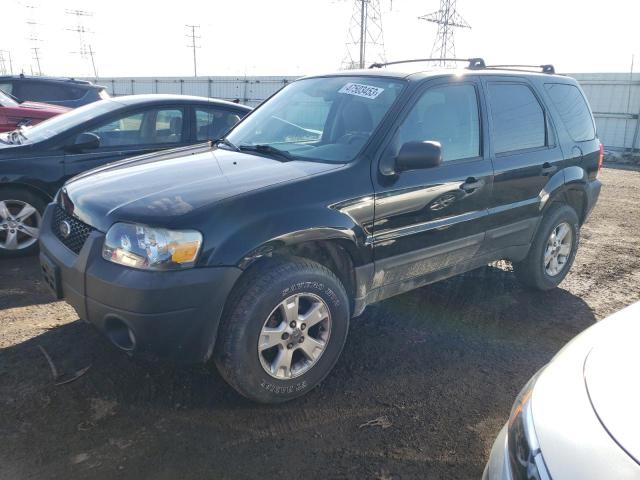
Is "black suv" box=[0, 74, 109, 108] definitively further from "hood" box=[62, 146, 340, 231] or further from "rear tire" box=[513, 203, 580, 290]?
"rear tire" box=[513, 203, 580, 290]

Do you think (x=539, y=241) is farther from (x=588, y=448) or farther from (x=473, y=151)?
(x=588, y=448)

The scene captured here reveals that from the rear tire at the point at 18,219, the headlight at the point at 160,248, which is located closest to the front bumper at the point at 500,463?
the headlight at the point at 160,248

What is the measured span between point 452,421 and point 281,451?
0.94 metres

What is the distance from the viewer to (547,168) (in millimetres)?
4117

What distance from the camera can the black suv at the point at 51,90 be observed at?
9.81 metres

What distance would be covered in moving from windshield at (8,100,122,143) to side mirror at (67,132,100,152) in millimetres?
200

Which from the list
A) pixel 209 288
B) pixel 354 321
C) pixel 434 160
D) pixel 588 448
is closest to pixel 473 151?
pixel 434 160

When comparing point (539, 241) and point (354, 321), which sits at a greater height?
point (539, 241)

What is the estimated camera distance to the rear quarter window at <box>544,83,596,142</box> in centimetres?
434

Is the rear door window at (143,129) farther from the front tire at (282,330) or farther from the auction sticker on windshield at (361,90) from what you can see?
the front tire at (282,330)

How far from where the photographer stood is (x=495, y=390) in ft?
9.82

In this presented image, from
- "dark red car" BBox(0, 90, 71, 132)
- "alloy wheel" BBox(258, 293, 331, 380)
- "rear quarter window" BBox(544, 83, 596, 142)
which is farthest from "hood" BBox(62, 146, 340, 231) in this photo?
"dark red car" BBox(0, 90, 71, 132)

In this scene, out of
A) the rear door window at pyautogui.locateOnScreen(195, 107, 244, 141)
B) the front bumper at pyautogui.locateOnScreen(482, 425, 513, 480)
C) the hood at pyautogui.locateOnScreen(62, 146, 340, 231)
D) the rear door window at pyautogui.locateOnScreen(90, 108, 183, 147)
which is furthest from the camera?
the rear door window at pyautogui.locateOnScreen(195, 107, 244, 141)

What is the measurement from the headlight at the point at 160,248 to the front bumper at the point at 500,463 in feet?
4.90
